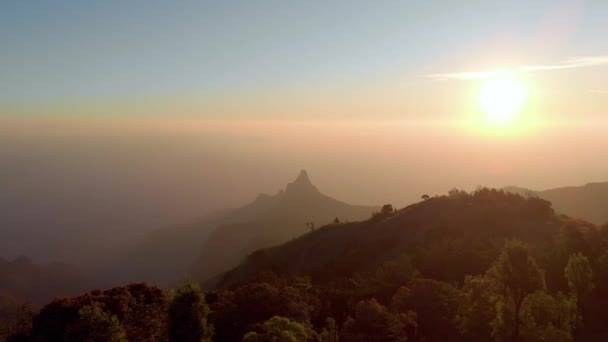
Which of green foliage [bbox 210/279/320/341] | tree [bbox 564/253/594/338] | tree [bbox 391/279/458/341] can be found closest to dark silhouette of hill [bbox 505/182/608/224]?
tree [bbox 564/253/594/338]

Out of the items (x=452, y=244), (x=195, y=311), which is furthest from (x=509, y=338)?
(x=452, y=244)

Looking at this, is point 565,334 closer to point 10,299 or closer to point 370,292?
point 370,292

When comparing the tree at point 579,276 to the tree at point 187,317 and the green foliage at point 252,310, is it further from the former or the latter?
the tree at point 187,317

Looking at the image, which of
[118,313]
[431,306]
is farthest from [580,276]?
[118,313]

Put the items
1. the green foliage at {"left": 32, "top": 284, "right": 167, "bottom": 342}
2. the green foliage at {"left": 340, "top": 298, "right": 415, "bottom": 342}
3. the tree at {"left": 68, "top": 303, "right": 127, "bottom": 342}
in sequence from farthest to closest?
the green foliage at {"left": 32, "top": 284, "right": 167, "bottom": 342} < the green foliage at {"left": 340, "top": 298, "right": 415, "bottom": 342} < the tree at {"left": 68, "top": 303, "right": 127, "bottom": 342}

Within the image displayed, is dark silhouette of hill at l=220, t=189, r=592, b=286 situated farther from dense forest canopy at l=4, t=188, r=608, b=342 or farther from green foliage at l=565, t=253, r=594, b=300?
green foliage at l=565, t=253, r=594, b=300
